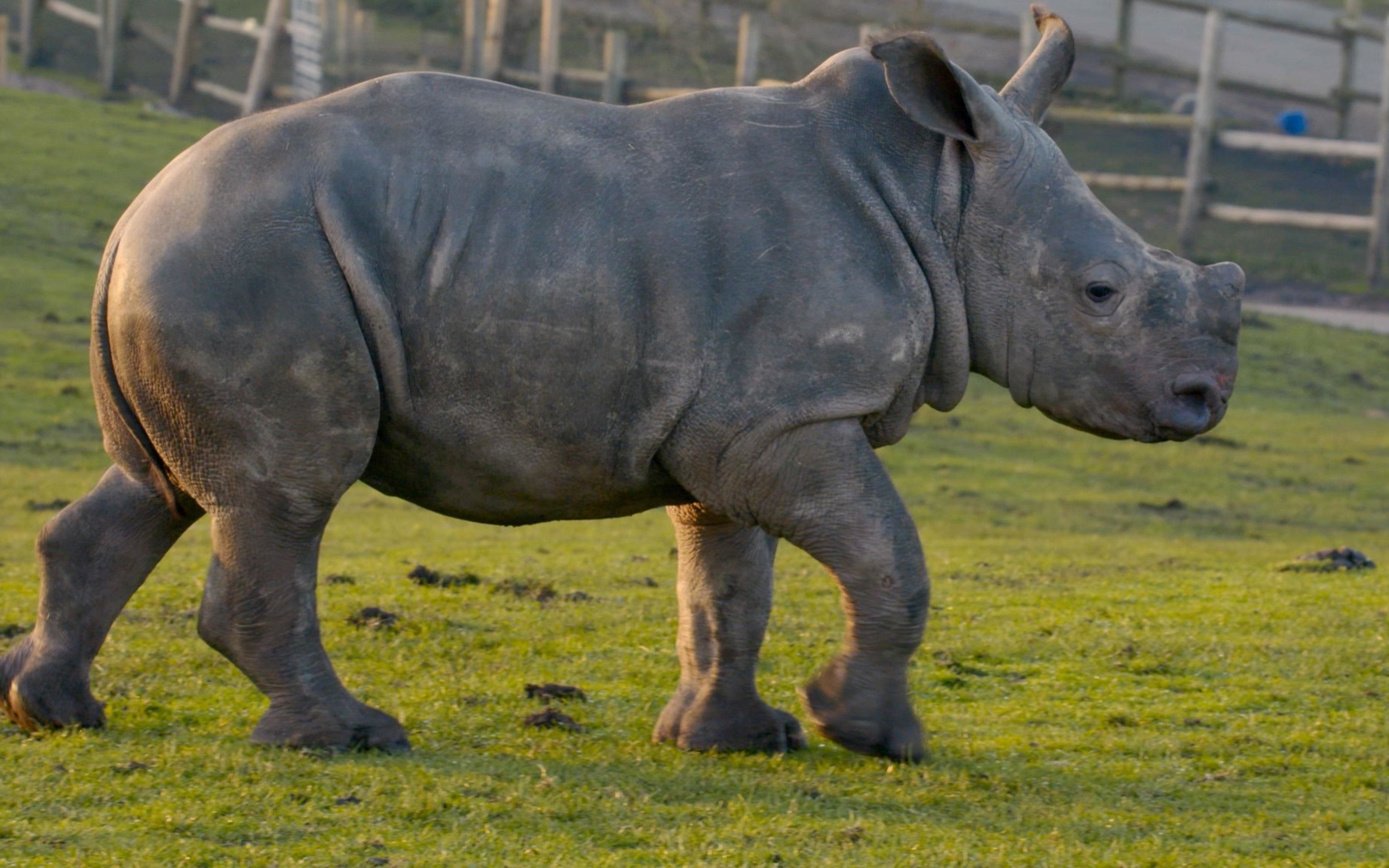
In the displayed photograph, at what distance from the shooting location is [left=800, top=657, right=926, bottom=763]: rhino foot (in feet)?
18.2

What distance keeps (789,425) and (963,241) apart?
34.2 inches

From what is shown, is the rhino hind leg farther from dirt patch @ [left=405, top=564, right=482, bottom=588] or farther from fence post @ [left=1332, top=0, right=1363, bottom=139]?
fence post @ [left=1332, top=0, right=1363, bottom=139]

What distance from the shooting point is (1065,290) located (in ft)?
18.9

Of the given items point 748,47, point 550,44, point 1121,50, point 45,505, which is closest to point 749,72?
point 748,47

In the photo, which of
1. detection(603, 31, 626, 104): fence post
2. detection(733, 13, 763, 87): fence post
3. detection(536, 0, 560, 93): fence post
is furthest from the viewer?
detection(536, 0, 560, 93): fence post

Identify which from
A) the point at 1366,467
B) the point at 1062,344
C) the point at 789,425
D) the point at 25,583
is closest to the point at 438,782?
the point at 789,425

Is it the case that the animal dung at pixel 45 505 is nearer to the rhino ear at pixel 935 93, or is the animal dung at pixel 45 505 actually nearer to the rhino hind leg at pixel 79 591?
the rhino hind leg at pixel 79 591

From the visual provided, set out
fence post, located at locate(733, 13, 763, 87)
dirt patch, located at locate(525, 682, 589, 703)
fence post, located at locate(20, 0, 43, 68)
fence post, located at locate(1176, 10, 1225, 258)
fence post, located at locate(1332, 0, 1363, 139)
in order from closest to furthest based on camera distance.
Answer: dirt patch, located at locate(525, 682, 589, 703)
fence post, located at locate(1176, 10, 1225, 258)
fence post, located at locate(733, 13, 763, 87)
fence post, located at locate(1332, 0, 1363, 139)
fence post, located at locate(20, 0, 43, 68)

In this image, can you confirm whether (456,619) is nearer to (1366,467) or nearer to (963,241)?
(963,241)

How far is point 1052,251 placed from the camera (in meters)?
5.76

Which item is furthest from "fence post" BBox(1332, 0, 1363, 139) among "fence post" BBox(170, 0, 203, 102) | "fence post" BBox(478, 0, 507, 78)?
"fence post" BBox(170, 0, 203, 102)

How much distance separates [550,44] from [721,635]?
714 inches

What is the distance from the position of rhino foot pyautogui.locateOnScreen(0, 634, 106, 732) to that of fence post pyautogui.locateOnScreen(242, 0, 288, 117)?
19.1 m

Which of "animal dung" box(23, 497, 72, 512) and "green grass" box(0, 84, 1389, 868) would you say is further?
"animal dung" box(23, 497, 72, 512)
